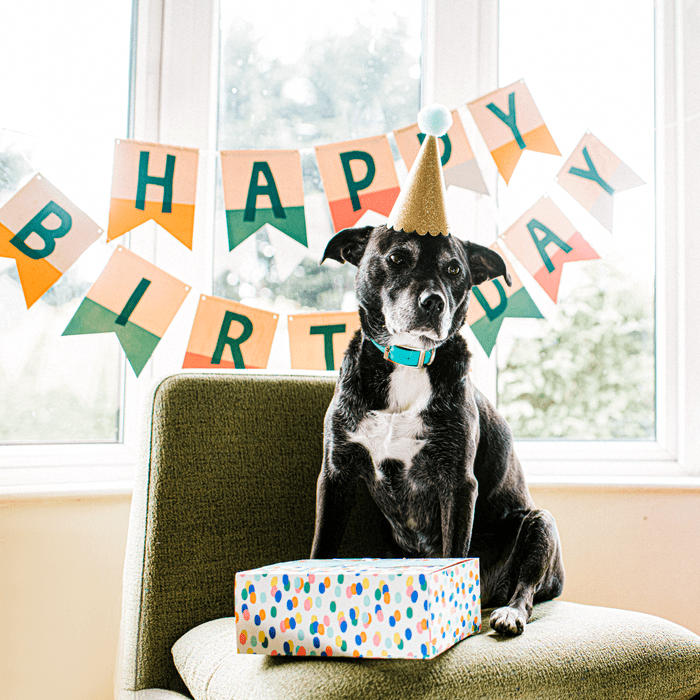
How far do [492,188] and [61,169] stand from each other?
3.90 ft

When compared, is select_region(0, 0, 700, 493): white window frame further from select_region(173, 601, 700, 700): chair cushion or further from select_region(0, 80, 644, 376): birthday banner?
select_region(173, 601, 700, 700): chair cushion

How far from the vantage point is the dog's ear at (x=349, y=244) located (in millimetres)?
1062

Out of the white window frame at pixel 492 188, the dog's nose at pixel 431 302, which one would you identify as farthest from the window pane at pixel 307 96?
the dog's nose at pixel 431 302

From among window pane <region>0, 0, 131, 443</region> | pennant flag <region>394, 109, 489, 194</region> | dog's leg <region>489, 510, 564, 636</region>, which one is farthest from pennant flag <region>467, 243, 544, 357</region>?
window pane <region>0, 0, 131, 443</region>

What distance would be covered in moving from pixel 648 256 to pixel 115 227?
1527 mm

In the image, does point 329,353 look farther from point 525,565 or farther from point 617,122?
point 617,122

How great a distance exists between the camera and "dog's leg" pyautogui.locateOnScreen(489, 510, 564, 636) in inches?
36.2

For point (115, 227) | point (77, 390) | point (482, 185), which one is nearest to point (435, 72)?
point (482, 185)

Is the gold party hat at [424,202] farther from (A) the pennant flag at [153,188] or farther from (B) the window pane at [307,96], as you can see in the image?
(B) the window pane at [307,96]

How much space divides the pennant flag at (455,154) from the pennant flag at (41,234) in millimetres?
743

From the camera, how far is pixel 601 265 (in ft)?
6.14

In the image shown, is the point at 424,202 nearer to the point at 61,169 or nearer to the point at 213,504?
the point at 213,504

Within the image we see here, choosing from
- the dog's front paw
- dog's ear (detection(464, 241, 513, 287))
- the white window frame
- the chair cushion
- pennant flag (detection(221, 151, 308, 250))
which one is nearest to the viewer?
the chair cushion

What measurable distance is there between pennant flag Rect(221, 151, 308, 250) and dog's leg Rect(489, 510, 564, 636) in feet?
2.64
